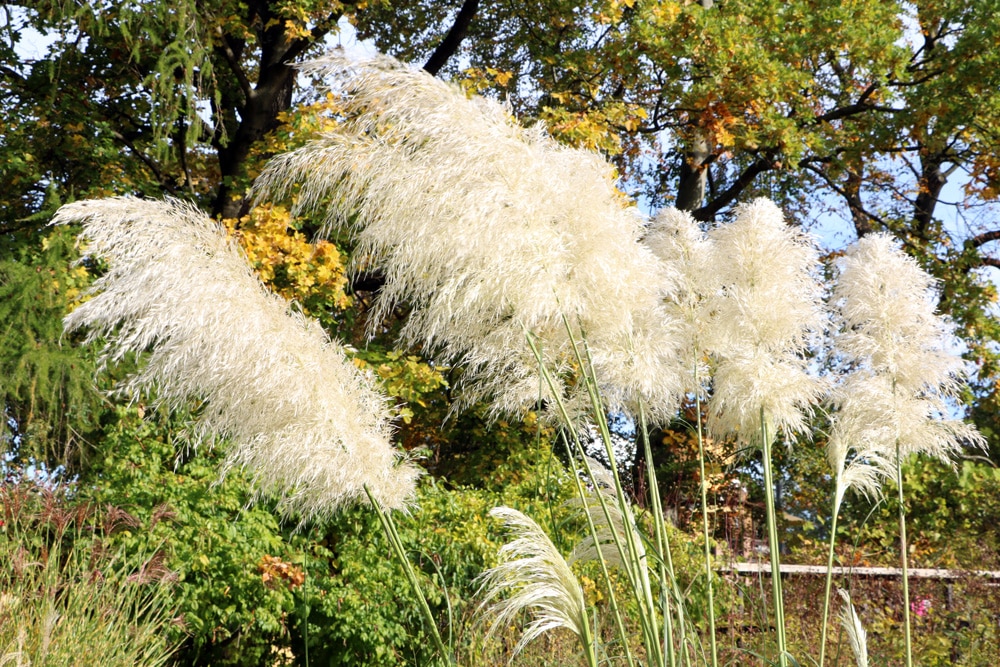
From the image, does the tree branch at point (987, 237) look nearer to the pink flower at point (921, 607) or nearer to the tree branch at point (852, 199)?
the tree branch at point (852, 199)

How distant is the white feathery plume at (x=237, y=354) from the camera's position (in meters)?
2.51

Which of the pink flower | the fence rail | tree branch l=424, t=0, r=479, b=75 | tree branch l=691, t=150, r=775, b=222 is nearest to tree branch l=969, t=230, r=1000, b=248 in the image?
tree branch l=691, t=150, r=775, b=222

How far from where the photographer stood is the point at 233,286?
2543 millimetres

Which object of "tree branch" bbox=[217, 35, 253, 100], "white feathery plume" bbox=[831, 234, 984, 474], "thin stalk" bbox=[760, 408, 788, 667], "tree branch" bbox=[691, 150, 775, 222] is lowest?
"thin stalk" bbox=[760, 408, 788, 667]

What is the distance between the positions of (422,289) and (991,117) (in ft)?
26.9

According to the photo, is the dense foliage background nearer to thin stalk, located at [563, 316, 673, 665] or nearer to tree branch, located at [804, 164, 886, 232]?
tree branch, located at [804, 164, 886, 232]

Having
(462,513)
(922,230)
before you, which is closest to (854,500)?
(922,230)

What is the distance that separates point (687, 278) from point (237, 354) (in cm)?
146

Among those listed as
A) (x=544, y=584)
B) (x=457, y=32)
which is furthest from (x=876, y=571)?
(x=457, y=32)

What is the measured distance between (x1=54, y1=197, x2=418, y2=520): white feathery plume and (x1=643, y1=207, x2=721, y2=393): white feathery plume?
1.00 meters

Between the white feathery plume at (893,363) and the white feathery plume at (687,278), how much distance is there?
1.85 ft

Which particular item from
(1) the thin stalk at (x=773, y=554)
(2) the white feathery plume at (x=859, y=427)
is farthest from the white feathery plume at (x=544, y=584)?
(2) the white feathery plume at (x=859, y=427)

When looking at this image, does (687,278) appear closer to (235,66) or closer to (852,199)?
(235,66)

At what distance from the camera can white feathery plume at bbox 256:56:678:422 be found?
2451mm
